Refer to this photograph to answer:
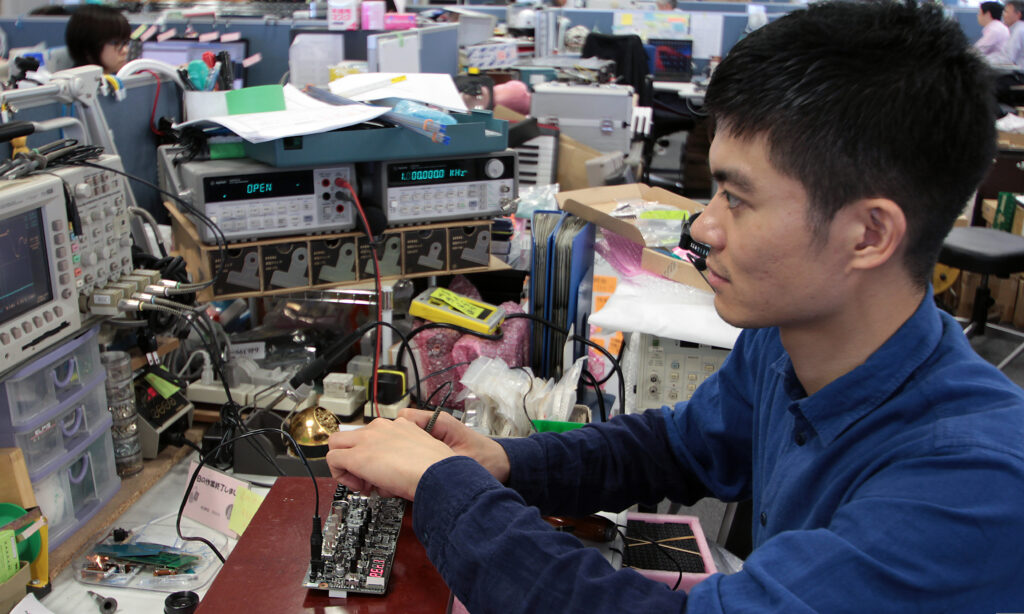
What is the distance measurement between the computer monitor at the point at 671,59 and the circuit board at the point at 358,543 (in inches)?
215

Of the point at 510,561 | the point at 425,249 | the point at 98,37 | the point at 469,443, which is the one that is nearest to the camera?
the point at 510,561

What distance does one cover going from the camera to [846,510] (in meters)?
0.67

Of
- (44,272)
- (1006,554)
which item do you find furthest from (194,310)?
(1006,554)

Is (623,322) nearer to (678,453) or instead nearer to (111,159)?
(678,453)

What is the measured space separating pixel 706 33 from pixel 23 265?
5.78 meters

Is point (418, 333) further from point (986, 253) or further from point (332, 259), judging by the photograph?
point (986, 253)

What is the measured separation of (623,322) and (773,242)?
2.44ft

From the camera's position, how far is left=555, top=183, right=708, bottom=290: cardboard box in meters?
1.64

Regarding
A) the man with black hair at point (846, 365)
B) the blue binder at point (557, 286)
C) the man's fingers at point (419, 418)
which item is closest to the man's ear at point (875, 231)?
the man with black hair at point (846, 365)

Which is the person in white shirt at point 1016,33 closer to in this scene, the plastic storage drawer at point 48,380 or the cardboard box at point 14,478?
the plastic storage drawer at point 48,380

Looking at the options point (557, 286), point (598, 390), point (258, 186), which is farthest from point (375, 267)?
point (598, 390)

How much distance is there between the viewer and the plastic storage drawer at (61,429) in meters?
1.19

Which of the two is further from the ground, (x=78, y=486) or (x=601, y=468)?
(x=601, y=468)

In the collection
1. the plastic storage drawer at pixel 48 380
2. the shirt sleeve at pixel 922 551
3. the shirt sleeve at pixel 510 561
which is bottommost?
the plastic storage drawer at pixel 48 380
